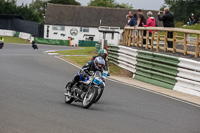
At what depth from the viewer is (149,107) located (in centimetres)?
1193

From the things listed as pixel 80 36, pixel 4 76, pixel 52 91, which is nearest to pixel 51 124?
pixel 52 91

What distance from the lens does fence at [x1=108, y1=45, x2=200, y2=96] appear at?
628 inches

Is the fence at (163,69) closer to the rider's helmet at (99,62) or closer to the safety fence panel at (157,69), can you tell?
the safety fence panel at (157,69)

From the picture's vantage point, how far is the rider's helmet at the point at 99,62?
10711 millimetres

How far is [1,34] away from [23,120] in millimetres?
70944

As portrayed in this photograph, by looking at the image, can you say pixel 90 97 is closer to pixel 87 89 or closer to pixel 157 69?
pixel 87 89

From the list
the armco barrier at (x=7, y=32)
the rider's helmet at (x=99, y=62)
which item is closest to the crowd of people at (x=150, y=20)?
the rider's helmet at (x=99, y=62)

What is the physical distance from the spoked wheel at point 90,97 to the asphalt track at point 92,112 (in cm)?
14

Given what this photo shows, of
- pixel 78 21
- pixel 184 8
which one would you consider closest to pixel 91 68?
pixel 78 21

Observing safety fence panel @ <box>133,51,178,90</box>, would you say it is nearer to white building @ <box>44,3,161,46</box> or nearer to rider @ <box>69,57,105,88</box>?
rider @ <box>69,57,105,88</box>

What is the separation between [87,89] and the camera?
11.2 m

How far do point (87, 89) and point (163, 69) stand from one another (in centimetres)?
741

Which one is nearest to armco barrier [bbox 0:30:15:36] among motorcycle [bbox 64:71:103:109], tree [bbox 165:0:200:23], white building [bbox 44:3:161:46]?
white building [bbox 44:3:161:46]

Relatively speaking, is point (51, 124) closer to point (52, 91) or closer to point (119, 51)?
point (52, 91)
